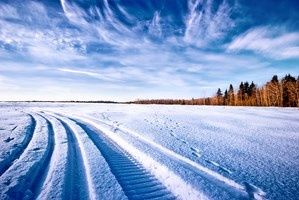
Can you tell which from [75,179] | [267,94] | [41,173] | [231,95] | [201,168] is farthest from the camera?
[231,95]

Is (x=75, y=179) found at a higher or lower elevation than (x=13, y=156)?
lower

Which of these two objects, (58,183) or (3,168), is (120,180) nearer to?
(58,183)

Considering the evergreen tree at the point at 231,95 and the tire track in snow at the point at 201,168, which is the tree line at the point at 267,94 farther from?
the tire track in snow at the point at 201,168

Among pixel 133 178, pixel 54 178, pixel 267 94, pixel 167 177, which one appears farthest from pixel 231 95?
pixel 54 178

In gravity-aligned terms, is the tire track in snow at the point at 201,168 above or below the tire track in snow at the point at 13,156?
below

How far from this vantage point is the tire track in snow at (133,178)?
437 cm

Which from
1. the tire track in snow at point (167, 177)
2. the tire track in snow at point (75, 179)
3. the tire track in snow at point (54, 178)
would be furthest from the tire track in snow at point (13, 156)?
the tire track in snow at point (167, 177)

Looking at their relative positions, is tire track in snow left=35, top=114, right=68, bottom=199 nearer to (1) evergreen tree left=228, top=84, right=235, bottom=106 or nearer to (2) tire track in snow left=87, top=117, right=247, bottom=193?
(2) tire track in snow left=87, top=117, right=247, bottom=193

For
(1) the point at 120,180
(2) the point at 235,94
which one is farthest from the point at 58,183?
(2) the point at 235,94

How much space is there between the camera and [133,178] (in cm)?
518

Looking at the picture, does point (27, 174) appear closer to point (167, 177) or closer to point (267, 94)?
point (167, 177)

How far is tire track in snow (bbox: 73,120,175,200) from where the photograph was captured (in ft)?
14.3

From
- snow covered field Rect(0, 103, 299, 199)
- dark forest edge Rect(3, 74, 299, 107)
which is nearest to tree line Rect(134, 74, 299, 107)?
dark forest edge Rect(3, 74, 299, 107)

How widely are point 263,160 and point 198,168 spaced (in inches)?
83.9
